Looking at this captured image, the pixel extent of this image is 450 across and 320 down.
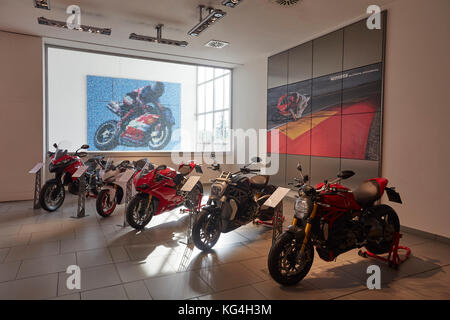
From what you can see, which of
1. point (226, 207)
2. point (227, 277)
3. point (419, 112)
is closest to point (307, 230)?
point (227, 277)

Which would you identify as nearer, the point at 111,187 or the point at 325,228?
the point at 325,228

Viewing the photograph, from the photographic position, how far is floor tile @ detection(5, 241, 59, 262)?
305cm

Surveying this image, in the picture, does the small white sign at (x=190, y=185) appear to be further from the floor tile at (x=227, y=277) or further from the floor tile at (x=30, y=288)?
the floor tile at (x=30, y=288)

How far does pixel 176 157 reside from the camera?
748 centimetres

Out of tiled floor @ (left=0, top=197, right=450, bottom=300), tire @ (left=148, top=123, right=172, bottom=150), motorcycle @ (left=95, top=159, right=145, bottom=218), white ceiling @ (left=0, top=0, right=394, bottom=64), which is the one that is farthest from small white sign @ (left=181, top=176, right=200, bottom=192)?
tire @ (left=148, top=123, right=172, bottom=150)

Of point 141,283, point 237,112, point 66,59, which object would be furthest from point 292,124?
point 66,59

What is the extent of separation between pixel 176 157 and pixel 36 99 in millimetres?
3178

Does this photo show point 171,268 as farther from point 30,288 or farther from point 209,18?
point 209,18

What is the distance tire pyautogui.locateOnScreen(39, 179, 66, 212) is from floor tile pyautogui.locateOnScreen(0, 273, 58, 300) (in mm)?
2540

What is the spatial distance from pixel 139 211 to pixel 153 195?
0.92 ft

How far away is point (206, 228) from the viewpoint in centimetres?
325

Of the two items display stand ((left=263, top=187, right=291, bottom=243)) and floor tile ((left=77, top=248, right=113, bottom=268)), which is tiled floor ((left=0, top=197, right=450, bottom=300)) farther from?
display stand ((left=263, top=187, right=291, bottom=243))

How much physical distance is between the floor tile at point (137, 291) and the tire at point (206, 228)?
798mm
